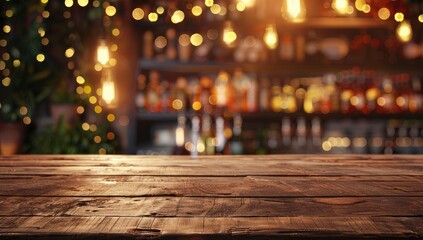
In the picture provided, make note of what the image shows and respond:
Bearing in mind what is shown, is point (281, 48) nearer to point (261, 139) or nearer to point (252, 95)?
point (252, 95)

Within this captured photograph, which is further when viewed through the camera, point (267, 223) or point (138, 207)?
point (138, 207)

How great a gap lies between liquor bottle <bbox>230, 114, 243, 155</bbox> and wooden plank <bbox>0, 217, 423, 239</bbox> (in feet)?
9.11

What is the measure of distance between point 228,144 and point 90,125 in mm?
1068

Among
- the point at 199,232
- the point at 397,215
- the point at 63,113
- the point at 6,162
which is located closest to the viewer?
the point at 199,232

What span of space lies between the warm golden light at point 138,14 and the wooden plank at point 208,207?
2839 millimetres

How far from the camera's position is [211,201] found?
913mm

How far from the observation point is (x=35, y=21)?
11.8 feet

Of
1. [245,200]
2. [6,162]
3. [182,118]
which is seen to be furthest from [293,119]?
[245,200]

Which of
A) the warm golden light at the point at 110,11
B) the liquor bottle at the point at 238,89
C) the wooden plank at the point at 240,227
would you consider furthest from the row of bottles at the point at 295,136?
the wooden plank at the point at 240,227

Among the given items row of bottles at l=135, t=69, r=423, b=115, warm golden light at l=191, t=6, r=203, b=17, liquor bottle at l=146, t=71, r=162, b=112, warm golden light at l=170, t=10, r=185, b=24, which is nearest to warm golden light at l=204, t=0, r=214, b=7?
warm golden light at l=191, t=6, r=203, b=17

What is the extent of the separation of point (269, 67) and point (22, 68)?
1835 millimetres

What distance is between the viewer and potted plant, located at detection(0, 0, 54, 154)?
347 centimetres

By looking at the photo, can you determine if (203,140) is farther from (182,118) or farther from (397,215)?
(397,215)

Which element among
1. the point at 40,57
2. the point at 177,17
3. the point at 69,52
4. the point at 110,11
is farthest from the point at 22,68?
the point at 177,17
